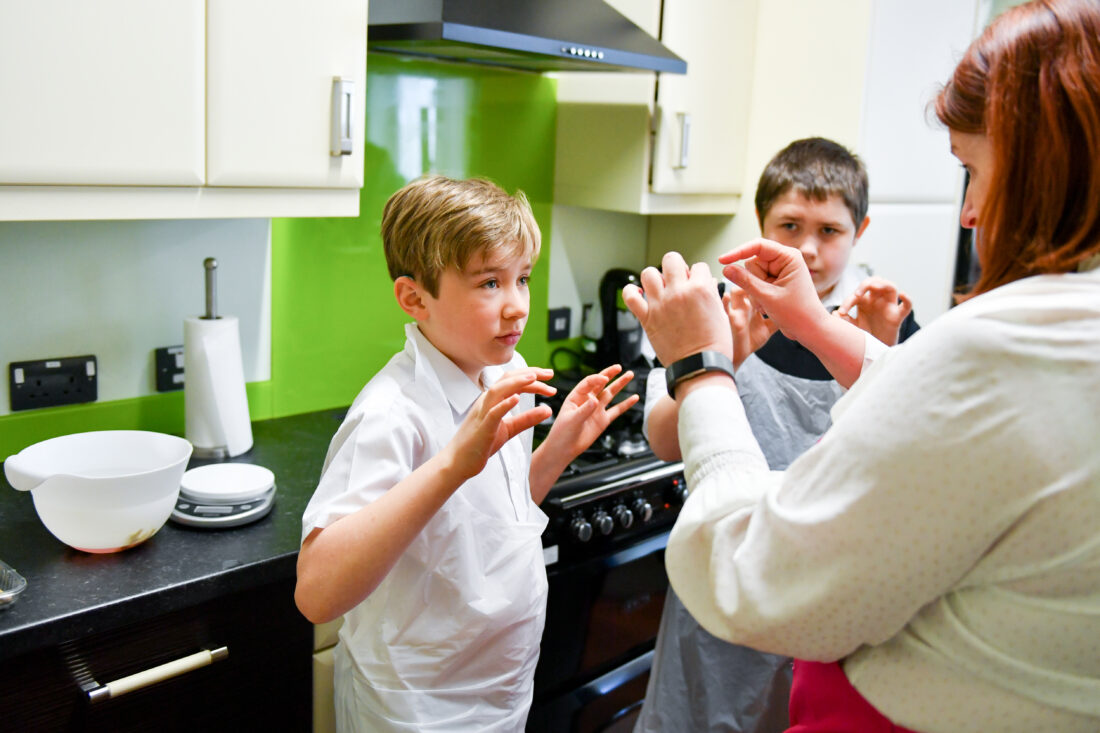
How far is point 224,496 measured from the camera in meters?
1.48

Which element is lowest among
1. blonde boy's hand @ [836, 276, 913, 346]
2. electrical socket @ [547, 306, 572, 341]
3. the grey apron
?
the grey apron

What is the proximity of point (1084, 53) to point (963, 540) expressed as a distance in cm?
39

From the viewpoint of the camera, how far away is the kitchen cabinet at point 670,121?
217 cm

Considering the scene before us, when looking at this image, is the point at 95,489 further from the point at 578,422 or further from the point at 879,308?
the point at 879,308

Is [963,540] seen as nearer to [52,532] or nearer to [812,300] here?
[812,300]

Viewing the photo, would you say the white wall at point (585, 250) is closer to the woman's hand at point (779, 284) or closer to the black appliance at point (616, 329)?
the black appliance at point (616, 329)

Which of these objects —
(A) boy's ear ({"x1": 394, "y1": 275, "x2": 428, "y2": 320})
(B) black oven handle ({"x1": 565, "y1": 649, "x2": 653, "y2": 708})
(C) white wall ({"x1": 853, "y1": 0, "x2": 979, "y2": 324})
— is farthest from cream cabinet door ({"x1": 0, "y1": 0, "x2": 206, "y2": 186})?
(C) white wall ({"x1": 853, "y1": 0, "x2": 979, "y2": 324})

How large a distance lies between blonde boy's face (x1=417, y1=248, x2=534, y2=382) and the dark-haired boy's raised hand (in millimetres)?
125

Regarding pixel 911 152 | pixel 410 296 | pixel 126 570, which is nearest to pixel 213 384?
pixel 126 570

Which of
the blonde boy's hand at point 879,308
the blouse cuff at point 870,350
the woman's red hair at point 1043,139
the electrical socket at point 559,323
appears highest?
A: the woman's red hair at point 1043,139

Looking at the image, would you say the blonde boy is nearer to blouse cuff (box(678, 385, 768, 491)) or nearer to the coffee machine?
blouse cuff (box(678, 385, 768, 491))

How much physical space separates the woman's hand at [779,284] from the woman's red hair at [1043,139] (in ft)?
1.43

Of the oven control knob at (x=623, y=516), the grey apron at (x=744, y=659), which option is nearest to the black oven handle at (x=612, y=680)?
the grey apron at (x=744, y=659)

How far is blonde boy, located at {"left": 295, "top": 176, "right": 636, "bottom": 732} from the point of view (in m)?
1.11
